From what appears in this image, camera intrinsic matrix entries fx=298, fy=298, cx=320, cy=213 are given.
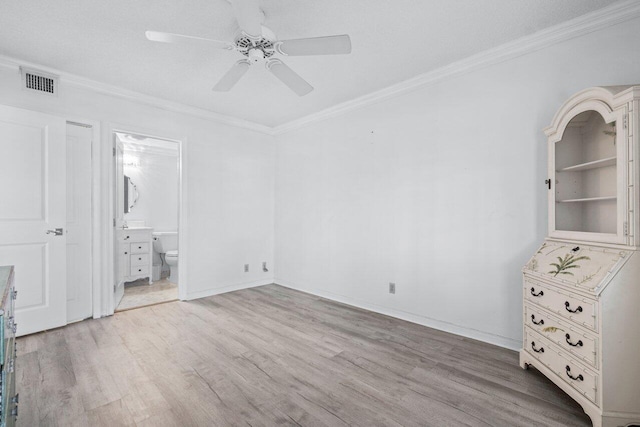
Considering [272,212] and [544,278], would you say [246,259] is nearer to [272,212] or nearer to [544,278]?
[272,212]

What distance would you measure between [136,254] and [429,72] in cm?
479

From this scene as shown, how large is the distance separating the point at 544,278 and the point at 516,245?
1.78 ft

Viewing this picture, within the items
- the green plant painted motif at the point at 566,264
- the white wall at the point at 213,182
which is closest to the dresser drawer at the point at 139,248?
the white wall at the point at 213,182

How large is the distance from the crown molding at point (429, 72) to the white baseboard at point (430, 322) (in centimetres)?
236

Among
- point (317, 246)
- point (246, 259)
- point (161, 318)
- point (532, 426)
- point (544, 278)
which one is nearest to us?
point (532, 426)

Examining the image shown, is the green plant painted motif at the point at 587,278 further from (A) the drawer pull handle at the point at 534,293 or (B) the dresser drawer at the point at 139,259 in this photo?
(B) the dresser drawer at the point at 139,259

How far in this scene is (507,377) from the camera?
2.06 m

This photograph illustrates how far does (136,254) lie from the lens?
469 centimetres

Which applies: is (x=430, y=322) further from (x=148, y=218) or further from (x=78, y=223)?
(x=148, y=218)

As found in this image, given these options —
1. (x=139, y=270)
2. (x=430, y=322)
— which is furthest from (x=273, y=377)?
(x=139, y=270)

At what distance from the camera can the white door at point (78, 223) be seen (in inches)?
120

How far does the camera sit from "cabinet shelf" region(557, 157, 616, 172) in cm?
178

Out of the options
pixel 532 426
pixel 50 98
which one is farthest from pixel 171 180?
pixel 532 426

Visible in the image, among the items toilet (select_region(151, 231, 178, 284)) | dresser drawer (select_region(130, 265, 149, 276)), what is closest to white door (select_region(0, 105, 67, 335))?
dresser drawer (select_region(130, 265, 149, 276))
